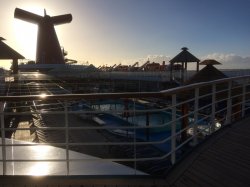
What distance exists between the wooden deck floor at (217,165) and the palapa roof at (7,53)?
1987cm

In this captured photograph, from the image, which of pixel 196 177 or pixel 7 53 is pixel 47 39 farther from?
pixel 196 177

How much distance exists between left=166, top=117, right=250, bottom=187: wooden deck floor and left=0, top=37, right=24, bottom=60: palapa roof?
1987 centimetres

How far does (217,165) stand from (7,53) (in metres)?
20.9

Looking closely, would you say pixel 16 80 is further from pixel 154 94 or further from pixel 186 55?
pixel 154 94

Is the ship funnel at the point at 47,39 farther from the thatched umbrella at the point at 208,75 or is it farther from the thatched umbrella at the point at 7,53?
the thatched umbrella at the point at 208,75

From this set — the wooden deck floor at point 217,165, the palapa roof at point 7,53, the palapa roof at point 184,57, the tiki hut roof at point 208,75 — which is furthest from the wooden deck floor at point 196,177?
the palapa roof at point 7,53

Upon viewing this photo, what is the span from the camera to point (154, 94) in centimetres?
319

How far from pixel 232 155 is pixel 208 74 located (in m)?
10.5

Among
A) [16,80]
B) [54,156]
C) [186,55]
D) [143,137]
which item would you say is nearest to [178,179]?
[54,156]

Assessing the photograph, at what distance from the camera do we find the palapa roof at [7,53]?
860 inches

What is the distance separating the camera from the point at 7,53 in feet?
72.0

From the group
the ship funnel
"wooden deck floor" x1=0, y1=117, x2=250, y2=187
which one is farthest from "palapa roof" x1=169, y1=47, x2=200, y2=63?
the ship funnel

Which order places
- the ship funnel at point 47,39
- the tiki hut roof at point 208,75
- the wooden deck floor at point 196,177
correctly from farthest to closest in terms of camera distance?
the ship funnel at point 47,39, the tiki hut roof at point 208,75, the wooden deck floor at point 196,177

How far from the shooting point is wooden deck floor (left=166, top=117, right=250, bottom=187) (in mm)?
3238
